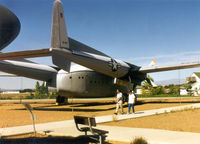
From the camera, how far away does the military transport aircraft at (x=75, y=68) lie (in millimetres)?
16703

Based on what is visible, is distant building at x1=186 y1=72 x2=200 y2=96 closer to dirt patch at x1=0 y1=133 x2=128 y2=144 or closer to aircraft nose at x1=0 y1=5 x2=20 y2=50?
dirt patch at x1=0 y1=133 x2=128 y2=144

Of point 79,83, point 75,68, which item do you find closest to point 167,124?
point 79,83

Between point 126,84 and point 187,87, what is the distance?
204 feet

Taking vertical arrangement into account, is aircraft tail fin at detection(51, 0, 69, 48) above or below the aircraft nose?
above

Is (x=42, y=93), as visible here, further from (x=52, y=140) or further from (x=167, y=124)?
(x=52, y=140)

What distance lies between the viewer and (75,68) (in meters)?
24.8

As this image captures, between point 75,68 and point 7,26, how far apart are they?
18.1 meters

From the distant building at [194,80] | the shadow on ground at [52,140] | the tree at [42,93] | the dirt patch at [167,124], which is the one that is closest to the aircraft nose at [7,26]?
the shadow on ground at [52,140]

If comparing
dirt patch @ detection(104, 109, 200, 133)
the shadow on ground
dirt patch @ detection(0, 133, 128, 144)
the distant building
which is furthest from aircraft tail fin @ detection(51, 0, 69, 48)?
the distant building

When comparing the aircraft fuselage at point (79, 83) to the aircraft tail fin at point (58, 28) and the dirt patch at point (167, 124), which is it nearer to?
the aircraft tail fin at point (58, 28)

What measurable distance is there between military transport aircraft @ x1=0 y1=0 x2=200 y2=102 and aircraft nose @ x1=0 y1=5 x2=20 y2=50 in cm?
630

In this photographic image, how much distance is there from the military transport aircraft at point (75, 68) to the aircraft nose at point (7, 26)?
20.7 ft

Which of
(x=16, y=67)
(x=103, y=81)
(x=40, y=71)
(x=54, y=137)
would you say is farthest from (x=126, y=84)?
(x=54, y=137)

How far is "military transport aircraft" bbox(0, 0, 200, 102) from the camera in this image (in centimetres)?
1670
